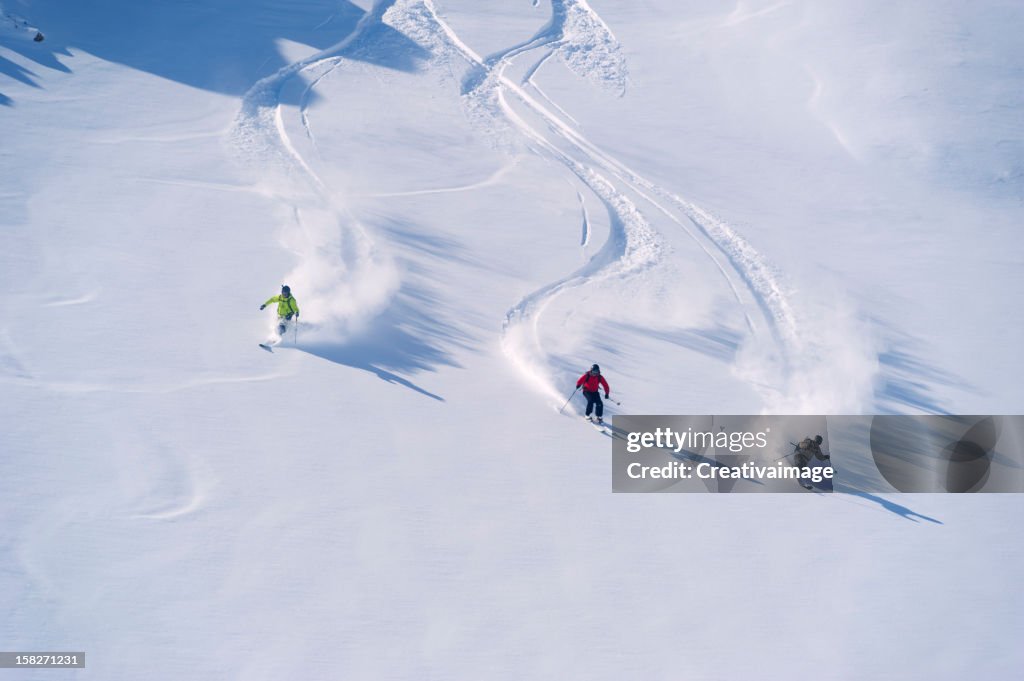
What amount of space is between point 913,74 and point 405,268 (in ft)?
40.0

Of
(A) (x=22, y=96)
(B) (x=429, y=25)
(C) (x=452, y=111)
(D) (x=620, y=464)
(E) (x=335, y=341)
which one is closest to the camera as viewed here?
(D) (x=620, y=464)

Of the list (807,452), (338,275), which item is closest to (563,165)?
(338,275)

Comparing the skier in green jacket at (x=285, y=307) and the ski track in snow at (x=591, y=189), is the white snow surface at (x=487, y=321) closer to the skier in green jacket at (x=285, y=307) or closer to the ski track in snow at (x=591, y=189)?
the ski track in snow at (x=591, y=189)

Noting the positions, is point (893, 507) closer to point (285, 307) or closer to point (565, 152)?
point (285, 307)

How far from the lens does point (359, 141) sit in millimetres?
16891

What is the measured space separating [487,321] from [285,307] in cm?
298

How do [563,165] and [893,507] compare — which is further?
[563,165]

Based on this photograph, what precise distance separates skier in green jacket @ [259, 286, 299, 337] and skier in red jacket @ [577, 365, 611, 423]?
404 cm

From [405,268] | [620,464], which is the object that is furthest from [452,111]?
[620,464]

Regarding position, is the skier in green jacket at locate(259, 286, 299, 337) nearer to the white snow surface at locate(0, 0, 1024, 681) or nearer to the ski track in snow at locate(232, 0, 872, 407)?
the white snow surface at locate(0, 0, 1024, 681)

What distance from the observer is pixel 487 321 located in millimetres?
13086

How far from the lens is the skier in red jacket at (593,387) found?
11117mm

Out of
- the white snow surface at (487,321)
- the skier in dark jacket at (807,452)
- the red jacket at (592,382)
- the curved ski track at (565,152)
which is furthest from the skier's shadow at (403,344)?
the skier in dark jacket at (807,452)

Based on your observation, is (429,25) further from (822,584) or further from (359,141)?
(822,584)
